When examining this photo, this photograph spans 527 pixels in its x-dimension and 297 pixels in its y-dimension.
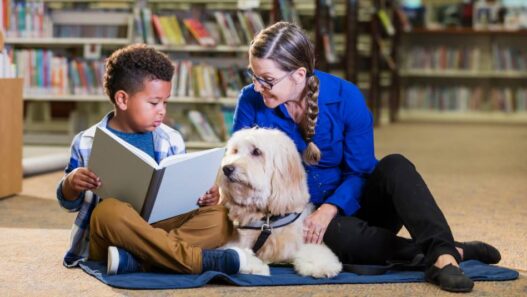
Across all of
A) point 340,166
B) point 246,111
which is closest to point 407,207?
point 340,166

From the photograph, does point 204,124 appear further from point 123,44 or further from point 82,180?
point 82,180

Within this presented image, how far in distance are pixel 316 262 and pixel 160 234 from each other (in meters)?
0.43

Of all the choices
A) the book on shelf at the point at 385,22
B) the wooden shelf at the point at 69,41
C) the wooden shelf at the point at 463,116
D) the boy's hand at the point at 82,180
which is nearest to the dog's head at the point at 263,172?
the boy's hand at the point at 82,180

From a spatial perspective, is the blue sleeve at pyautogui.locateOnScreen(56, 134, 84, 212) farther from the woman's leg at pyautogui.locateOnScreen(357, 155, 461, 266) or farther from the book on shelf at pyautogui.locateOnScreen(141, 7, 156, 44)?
the book on shelf at pyautogui.locateOnScreen(141, 7, 156, 44)

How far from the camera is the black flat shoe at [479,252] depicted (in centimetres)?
276

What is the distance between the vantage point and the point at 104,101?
21.7 feet

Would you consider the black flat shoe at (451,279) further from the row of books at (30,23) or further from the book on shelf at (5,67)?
the row of books at (30,23)

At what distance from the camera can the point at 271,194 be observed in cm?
247

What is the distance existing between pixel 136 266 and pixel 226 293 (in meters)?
0.30

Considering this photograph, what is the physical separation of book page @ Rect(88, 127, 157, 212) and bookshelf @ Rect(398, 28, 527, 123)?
8.25m

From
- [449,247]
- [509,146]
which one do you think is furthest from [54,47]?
[449,247]

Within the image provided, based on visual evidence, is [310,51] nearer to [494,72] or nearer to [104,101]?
[104,101]

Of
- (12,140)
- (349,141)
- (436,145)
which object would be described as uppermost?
(349,141)

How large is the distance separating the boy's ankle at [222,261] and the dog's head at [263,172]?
132mm
